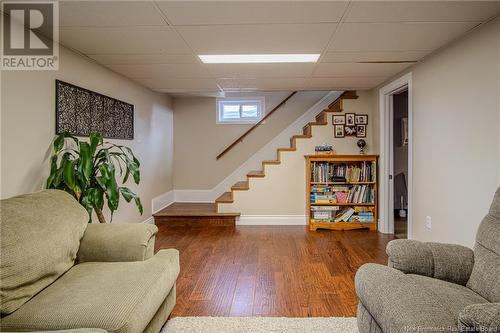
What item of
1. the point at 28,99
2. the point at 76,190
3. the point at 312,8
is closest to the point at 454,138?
the point at 312,8

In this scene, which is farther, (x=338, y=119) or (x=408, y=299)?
(x=338, y=119)

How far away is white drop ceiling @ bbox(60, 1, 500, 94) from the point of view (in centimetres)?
215

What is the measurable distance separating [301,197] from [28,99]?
3.92 metres

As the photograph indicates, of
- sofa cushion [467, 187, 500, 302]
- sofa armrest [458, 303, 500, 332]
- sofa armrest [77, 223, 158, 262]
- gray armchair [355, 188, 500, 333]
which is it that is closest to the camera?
sofa armrest [458, 303, 500, 332]

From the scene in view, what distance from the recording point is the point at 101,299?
1.58 m

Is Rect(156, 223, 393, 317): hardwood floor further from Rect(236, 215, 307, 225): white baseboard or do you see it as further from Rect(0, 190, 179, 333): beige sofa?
Rect(0, 190, 179, 333): beige sofa

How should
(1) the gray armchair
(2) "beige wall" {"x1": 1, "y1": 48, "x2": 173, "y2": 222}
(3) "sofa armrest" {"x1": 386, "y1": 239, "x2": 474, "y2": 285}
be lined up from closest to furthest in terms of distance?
(1) the gray armchair → (3) "sofa armrest" {"x1": 386, "y1": 239, "x2": 474, "y2": 285} → (2) "beige wall" {"x1": 1, "y1": 48, "x2": 173, "y2": 222}

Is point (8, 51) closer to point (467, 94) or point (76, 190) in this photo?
point (76, 190)

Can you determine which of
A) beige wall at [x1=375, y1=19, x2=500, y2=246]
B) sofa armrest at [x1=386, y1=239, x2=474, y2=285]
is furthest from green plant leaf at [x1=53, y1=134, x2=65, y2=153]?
beige wall at [x1=375, y1=19, x2=500, y2=246]

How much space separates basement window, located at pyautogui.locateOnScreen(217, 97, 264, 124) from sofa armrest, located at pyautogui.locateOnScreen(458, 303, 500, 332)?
5.39 m

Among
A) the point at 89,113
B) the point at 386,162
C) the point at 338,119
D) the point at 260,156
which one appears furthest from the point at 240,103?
the point at 89,113

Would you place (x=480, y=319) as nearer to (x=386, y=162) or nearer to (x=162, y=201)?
(x=386, y=162)

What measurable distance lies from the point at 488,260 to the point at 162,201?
15.9ft

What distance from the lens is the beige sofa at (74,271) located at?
1475 mm
